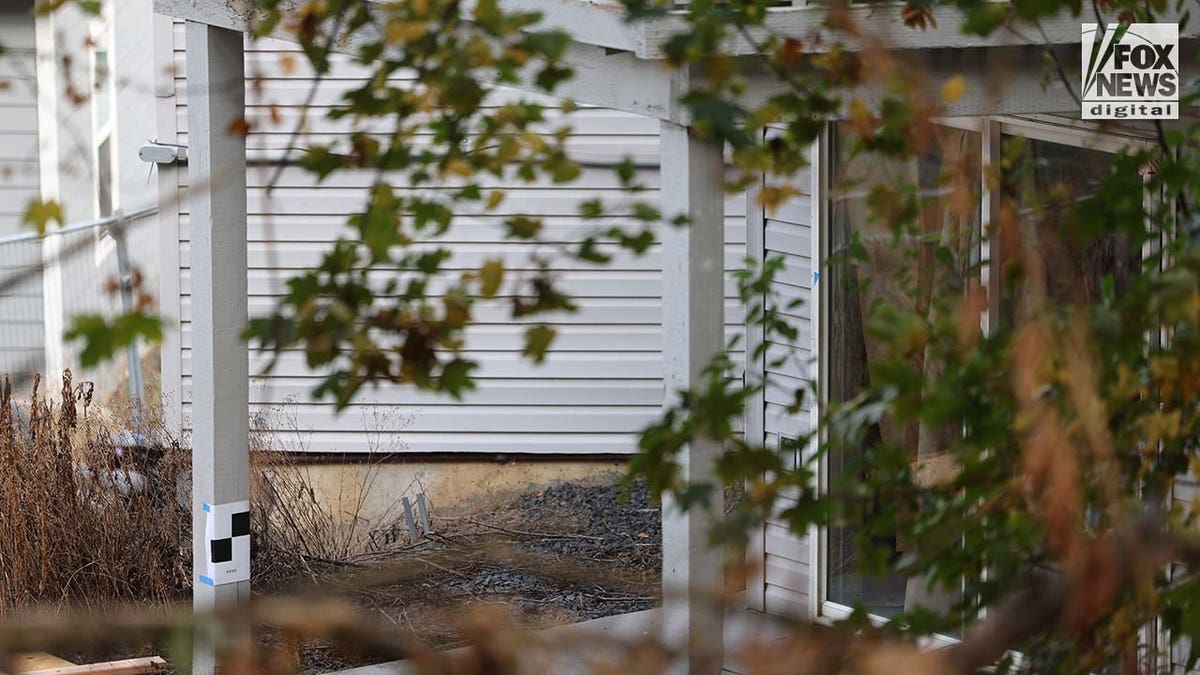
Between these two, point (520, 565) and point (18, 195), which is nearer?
point (520, 565)

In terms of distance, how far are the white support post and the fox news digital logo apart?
117 inches

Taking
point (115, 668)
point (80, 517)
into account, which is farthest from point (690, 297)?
point (80, 517)

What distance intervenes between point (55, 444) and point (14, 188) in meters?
7.60

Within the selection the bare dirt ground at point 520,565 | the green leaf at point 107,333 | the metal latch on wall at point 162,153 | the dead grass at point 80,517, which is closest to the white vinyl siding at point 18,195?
the metal latch on wall at point 162,153

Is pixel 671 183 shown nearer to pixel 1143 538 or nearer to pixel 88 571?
pixel 1143 538

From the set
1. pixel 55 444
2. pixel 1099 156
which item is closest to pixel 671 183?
pixel 1099 156

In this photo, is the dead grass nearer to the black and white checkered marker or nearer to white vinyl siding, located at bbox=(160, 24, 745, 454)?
the black and white checkered marker

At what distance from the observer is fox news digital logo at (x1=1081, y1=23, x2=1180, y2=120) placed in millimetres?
4609

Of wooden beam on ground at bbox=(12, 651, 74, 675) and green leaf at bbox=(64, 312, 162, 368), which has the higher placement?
green leaf at bbox=(64, 312, 162, 368)

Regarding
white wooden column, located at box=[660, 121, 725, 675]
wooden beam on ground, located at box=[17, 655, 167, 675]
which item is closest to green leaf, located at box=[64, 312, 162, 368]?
white wooden column, located at box=[660, 121, 725, 675]

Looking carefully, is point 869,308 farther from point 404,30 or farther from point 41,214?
point 41,214

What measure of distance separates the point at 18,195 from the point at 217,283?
9496mm

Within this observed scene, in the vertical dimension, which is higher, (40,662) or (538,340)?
(538,340)

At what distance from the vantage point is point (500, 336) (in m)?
10.3
